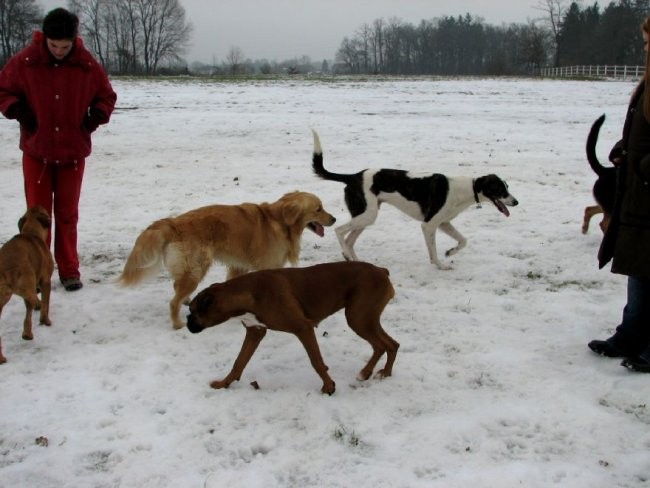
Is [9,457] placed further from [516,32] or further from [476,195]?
[516,32]

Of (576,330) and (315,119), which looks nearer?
(576,330)

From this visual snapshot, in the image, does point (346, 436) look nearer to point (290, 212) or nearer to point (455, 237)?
point (290, 212)

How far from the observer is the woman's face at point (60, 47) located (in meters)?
5.14

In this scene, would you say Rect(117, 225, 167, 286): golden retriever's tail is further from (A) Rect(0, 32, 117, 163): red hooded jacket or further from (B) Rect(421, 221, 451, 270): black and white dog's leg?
(B) Rect(421, 221, 451, 270): black and white dog's leg

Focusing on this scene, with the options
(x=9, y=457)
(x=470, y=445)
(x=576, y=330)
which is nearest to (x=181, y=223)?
(x=9, y=457)

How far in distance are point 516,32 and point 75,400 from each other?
122 meters

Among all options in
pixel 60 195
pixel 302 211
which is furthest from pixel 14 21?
pixel 302 211

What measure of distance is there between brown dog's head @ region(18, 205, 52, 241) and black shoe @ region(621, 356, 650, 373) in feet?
15.9

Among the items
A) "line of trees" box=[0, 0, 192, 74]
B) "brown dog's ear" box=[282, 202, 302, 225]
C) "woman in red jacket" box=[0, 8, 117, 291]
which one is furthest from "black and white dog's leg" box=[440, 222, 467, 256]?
"line of trees" box=[0, 0, 192, 74]

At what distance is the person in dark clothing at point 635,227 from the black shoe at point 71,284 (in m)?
4.84

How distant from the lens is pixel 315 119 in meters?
17.9

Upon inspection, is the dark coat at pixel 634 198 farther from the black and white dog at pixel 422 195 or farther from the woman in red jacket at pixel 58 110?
the woman in red jacket at pixel 58 110

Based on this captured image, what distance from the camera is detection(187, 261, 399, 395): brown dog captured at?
3.72 metres

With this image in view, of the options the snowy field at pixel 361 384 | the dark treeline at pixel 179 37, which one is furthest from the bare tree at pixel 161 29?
the snowy field at pixel 361 384
